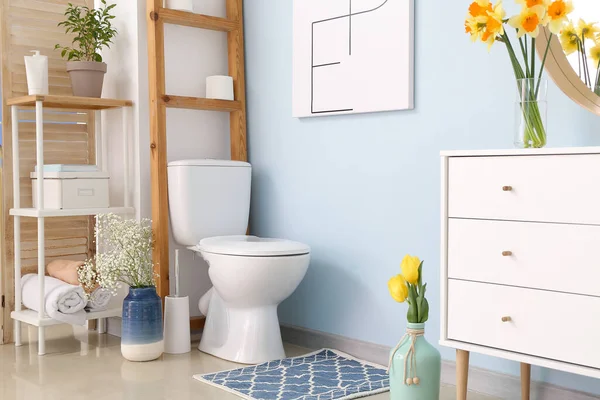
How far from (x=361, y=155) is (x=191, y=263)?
0.98 metres

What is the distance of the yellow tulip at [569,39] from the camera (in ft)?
7.39

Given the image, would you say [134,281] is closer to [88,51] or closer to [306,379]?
[306,379]

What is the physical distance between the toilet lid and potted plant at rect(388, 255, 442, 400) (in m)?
0.61

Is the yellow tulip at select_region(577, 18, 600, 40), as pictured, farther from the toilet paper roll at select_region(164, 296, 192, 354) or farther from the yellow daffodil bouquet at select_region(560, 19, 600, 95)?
the toilet paper roll at select_region(164, 296, 192, 354)

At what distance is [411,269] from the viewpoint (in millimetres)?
2271

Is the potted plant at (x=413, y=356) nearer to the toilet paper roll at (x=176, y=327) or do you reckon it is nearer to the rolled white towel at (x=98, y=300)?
the toilet paper roll at (x=176, y=327)

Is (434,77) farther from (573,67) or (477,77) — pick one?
(573,67)

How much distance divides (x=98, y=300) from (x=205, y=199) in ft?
2.09

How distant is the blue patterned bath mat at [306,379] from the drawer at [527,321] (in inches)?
20.2

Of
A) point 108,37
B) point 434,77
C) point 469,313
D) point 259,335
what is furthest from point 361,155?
point 108,37

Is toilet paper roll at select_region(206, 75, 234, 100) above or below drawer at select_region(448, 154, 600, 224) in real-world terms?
above

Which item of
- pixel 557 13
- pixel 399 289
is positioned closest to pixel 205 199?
pixel 399 289

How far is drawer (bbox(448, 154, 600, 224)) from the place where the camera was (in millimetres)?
1870

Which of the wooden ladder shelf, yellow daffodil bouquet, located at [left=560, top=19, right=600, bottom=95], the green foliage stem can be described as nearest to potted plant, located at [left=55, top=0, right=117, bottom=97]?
the green foliage stem
